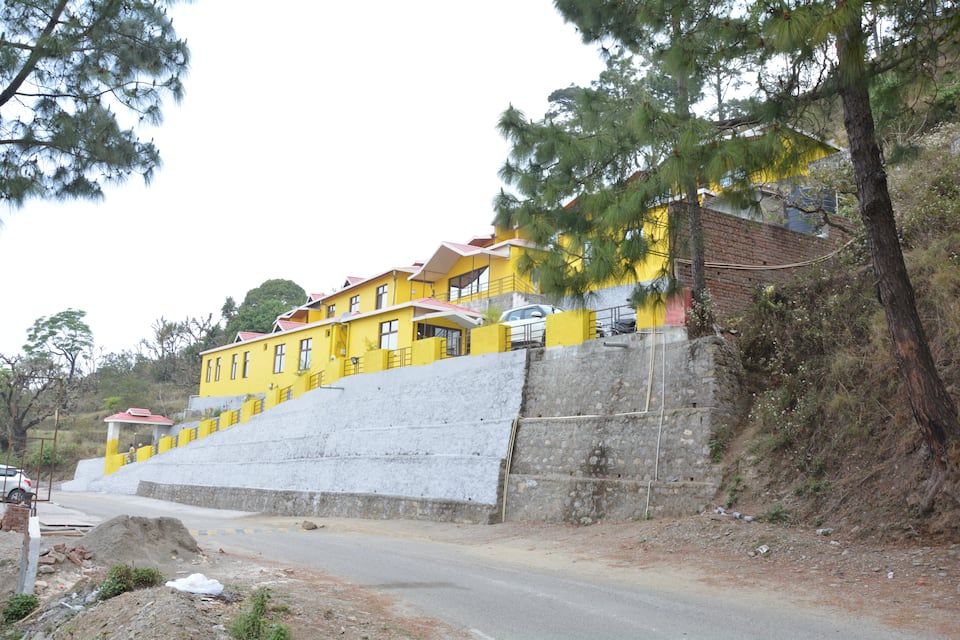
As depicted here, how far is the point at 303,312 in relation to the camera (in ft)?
147

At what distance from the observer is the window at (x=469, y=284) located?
111ft

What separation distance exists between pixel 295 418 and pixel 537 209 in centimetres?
1822

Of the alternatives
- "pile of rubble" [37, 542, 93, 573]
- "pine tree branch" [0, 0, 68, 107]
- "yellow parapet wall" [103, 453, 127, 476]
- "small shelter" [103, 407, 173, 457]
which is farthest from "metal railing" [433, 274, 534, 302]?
"pine tree branch" [0, 0, 68, 107]

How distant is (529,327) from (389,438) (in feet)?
17.4

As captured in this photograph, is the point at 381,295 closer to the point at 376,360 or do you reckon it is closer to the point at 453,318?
the point at 453,318

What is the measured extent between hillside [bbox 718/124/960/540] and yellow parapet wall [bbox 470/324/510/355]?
6485mm

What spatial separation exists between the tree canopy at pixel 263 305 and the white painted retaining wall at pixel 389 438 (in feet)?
96.1

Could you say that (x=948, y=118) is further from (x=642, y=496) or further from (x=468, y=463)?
(x=468, y=463)

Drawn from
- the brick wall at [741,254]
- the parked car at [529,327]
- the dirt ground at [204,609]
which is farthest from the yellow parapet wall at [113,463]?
the brick wall at [741,254]

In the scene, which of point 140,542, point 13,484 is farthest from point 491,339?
point 13,484

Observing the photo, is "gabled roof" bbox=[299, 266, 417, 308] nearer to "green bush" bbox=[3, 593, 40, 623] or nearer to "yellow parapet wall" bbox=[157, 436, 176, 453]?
"yellow parapet wall" bbox=[157, 436, 176, 453]

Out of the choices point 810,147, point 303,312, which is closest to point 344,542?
point 810,147

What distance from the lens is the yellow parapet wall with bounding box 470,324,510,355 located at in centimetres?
2042

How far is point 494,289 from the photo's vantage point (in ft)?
107
